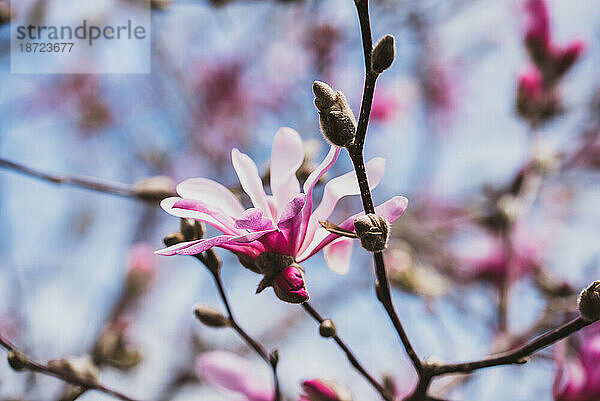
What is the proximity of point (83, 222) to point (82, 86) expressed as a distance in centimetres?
83

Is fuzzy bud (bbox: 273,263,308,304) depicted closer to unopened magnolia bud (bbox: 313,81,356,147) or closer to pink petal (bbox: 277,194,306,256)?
pink petal (bbox: 277,194,306,256)

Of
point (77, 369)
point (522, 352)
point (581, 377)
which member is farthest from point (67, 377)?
point (581, 377)

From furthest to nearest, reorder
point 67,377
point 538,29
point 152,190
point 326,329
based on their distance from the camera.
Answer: point 538,29
point 152,190
point 67,377
point 326,329

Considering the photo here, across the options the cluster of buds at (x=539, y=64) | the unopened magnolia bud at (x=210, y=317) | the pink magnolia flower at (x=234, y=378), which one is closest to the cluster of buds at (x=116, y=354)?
the pink magnolia flower at (x=234, y=378)

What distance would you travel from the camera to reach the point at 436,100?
291 cm

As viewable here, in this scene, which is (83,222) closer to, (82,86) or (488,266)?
(82,86)

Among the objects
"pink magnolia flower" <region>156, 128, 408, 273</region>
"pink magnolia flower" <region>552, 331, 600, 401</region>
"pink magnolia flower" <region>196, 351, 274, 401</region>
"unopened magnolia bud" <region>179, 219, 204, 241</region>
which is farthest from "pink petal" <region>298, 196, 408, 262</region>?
"pink magnolia flower" <region>552, 331, 600, 401</region>

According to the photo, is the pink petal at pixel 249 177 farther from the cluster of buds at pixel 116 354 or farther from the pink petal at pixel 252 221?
the cluster of buds at pixel 116 354

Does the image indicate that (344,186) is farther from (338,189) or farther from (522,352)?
(522,352)

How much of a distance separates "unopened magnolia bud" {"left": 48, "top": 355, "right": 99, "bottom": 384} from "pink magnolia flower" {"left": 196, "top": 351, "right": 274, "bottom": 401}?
14 centimetres

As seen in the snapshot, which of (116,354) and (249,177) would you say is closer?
(249,177)

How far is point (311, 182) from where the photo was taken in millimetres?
554

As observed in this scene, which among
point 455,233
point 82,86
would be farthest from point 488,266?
point 82,86

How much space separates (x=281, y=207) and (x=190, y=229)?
0.10 metres
